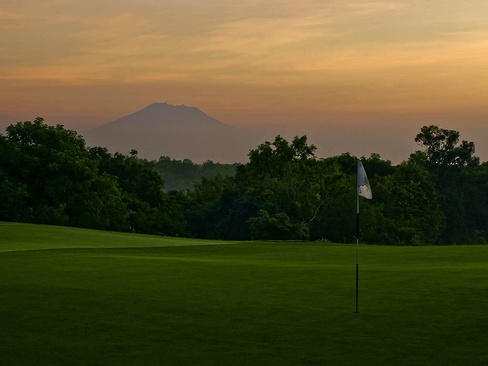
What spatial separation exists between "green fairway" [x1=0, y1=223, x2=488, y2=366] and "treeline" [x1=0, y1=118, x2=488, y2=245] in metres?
51.8

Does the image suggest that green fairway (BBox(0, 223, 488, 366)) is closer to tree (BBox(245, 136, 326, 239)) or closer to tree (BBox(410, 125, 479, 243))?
tree (BBox(245, 136, 326, 239))

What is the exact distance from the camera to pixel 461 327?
628 inches

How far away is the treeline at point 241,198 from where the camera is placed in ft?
266

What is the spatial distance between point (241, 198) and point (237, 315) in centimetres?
7504

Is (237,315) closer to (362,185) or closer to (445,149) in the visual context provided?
(362,185)

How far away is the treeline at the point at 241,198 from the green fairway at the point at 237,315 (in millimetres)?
51774

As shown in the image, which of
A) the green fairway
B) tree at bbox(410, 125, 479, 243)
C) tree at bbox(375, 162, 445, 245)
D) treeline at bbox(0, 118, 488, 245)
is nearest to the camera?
the green fairway

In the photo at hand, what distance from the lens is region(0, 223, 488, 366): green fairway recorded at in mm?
13859

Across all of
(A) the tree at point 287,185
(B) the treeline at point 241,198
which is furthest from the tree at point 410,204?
(A) the tree at point 287,185

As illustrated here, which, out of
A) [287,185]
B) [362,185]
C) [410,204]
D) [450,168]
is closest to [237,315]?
[362,185]

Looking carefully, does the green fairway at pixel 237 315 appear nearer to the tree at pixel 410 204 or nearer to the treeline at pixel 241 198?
the treeline at pixel 241 198

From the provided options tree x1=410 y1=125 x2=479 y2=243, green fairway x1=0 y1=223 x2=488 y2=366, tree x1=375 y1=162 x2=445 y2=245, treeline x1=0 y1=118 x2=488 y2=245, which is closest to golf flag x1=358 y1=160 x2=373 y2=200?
green fairway x1=0 y1=223 x2=488 y2=366

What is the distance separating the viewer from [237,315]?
17469 millimetres

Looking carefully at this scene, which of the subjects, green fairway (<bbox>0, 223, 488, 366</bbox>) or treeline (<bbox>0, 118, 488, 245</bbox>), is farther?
treeline (<bbox>0, 118, 488, 245</bbox>)
